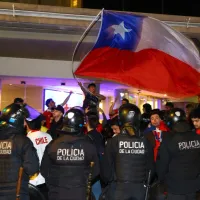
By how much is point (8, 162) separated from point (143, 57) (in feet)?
10.7

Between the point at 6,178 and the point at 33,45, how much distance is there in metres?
6.38

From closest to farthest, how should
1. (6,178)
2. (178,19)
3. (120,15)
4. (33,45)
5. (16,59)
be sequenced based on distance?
(6,178), (120,15), (178,19), (33,45), (16,59)

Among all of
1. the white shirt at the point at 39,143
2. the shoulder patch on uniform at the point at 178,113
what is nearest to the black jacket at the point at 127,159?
the shoulder patch on uniform at the point at 178,113

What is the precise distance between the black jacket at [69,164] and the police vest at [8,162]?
1.36ft

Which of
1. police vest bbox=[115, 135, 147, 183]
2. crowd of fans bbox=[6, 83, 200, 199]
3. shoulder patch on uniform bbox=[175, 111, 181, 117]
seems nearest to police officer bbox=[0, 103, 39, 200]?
crowd of fans bbox=[6, 83, 200, 199]

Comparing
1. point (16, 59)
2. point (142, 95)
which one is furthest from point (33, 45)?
point (142, 95)

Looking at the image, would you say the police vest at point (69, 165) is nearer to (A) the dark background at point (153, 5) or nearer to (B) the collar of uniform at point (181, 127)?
(B) the collar of uniform at point (181, 127)

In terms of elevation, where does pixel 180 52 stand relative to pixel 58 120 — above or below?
above

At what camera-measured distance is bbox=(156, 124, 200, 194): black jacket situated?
15.9ft

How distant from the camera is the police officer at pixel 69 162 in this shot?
4.44m

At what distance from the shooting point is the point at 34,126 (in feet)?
18.0

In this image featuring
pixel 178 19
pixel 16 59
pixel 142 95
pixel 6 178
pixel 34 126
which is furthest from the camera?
pixel 142 95

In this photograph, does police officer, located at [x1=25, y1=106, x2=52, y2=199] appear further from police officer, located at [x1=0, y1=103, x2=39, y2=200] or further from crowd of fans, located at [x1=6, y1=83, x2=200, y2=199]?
police officer, located at [x1=0, y1=103, x2=39, y2=200]

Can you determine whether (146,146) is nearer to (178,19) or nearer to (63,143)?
(63,143)
